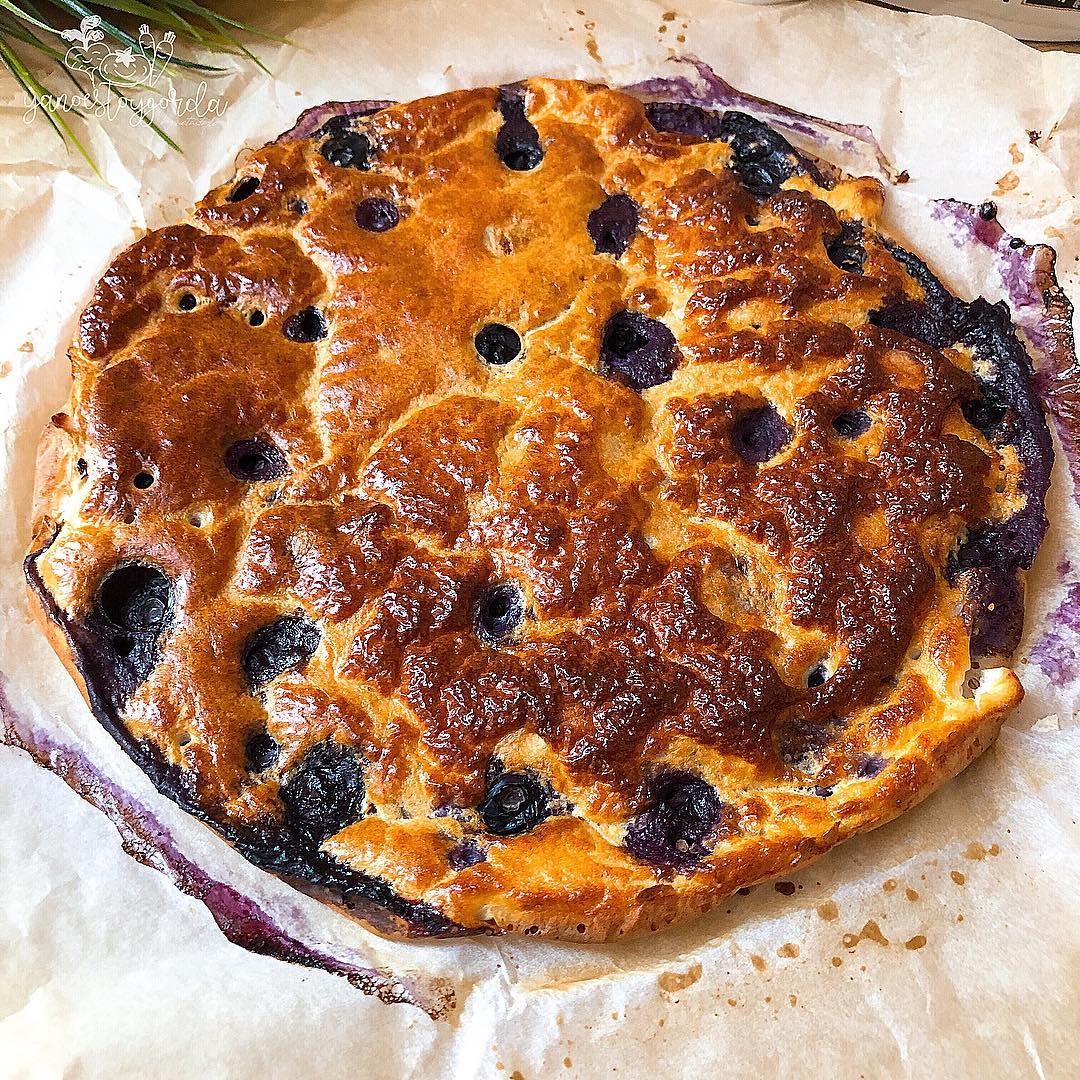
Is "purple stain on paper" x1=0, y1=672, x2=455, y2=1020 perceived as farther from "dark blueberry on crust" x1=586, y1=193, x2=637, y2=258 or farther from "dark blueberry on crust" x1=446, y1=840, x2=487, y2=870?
"dark blueberry on crust" x1=586, y1=193, x2=637, y2=258

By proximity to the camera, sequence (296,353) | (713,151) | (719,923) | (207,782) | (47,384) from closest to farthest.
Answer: (207,782)
(719,923)
(296,353)
(47,384)
(713,151)

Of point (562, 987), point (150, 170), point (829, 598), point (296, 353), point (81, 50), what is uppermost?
point (81, 50)

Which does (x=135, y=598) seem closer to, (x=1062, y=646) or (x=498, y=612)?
(x=498, y=612)

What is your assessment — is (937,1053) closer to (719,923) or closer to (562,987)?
(719,923)

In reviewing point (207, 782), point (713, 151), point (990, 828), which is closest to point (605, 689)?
point (207, 782)

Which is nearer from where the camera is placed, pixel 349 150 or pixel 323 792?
pixel 323 792
